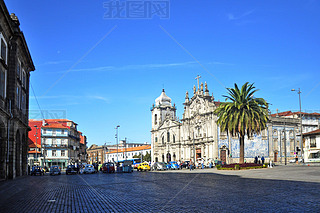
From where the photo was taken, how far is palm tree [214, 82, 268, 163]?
134 ft

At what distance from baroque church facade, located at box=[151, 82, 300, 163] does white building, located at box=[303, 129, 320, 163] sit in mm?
9021

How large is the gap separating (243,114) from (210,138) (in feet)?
103

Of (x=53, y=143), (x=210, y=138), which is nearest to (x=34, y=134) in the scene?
(x=53, y=143)

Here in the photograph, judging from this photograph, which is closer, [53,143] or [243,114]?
[243,114]

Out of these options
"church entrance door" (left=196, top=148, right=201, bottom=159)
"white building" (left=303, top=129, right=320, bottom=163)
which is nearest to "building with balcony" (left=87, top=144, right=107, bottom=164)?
"church entrance door" (left=196, top=148, right=201, bottom=159)

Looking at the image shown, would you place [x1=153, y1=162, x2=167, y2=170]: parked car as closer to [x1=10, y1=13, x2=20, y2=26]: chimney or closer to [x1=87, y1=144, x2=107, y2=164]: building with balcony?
[x1=10, y1=13, x2=20, y2=26]: chimney

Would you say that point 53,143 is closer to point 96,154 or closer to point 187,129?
point 187,129

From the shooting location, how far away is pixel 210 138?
71.2 m

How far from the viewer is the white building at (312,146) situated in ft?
163

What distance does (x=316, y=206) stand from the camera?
9.91 m

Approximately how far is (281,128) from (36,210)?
7000 cm

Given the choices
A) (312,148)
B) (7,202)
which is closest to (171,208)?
(7,202)

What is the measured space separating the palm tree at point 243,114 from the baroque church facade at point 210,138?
2144cm

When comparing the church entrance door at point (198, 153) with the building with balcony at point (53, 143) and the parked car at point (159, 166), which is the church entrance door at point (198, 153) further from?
the building with balcony at point (53, 143)
